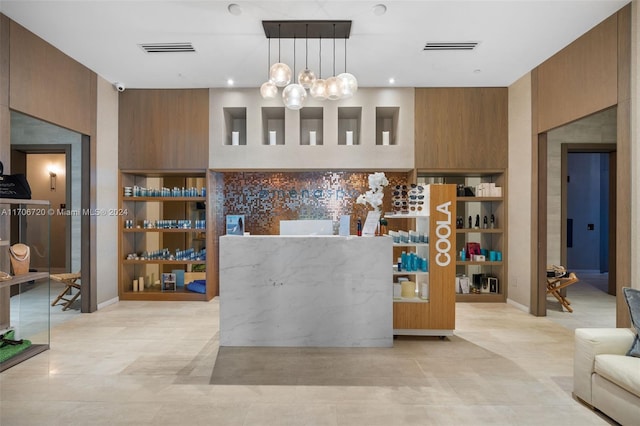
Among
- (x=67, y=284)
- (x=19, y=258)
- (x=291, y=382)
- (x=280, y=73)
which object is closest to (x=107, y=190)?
(x=67, y=284)

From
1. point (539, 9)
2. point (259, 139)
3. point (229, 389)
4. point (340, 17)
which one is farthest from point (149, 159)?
point (539, 9)

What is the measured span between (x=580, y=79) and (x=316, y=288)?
397 centimetres

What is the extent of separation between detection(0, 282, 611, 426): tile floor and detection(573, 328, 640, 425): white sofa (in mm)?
144

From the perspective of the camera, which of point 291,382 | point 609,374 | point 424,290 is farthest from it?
point 424,290

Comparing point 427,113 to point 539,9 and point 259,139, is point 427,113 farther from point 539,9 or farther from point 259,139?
point 259,139

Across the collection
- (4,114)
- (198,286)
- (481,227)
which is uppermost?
(4,114)

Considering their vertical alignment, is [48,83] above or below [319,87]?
above

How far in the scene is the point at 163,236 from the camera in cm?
664

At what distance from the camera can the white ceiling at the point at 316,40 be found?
374 centimetres

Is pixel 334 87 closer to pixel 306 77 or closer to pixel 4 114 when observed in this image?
pixel 306 77

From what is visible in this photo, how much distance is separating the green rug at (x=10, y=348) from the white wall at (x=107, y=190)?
1660mm

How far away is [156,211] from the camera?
21.9 ft

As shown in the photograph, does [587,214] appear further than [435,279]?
Yes

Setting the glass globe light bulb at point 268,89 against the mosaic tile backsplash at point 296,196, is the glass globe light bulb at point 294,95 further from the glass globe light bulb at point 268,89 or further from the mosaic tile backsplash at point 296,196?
the mosaic tile backsplash at point 296,196
